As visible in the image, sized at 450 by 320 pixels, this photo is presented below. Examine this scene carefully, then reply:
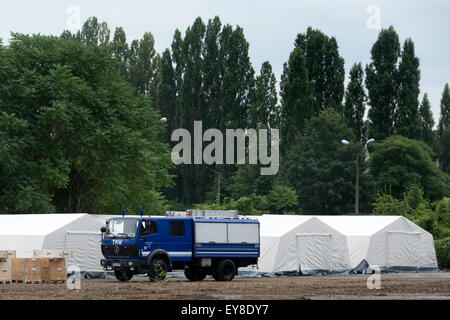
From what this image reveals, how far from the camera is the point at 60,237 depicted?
34.4 m

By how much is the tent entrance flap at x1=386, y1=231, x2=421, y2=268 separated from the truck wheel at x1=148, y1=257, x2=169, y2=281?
658 inches

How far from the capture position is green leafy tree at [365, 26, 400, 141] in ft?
265

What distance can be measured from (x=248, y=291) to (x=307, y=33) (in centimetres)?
6377

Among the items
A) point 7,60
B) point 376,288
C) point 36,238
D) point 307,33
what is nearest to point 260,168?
point 307,33

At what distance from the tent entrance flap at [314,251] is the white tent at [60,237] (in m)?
10.4

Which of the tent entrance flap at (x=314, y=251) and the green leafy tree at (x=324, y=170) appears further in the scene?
the green leafy tree at (x=324, y=170)

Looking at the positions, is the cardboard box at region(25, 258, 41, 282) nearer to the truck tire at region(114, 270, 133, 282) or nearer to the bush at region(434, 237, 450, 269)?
the truck tire at region(114, 270, 133, 282)

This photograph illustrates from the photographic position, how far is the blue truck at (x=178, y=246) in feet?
101

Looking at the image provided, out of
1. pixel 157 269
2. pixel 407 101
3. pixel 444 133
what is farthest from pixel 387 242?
pixel 444 133

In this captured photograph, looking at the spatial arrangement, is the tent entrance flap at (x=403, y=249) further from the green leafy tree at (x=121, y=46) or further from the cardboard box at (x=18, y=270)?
the green leafy tree at (x=121, y=46)

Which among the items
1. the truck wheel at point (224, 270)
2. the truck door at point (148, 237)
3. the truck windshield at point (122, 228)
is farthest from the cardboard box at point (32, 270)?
the truck wheel at point (224, 270)

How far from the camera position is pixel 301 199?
78.9 metres

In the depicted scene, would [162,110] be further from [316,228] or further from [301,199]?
[316,228]

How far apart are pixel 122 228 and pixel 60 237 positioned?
14.4 ft
